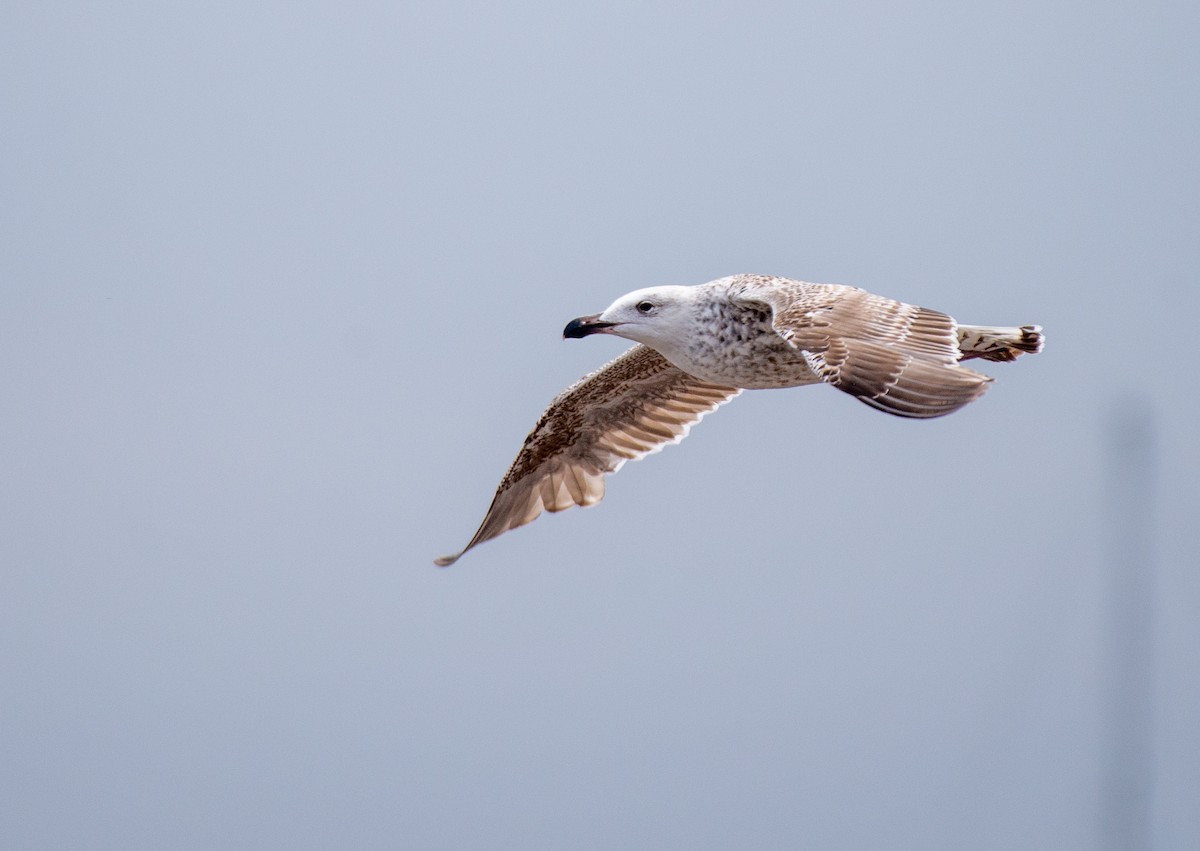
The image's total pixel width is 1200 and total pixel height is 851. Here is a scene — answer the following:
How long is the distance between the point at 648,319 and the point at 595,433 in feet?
5.10

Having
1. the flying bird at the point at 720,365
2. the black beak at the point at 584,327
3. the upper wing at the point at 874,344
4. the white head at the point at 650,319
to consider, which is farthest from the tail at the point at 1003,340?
the black beak at the point at 584,327

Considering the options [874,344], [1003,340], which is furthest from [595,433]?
[874,344]

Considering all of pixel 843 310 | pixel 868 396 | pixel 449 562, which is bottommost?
pixel 449 562

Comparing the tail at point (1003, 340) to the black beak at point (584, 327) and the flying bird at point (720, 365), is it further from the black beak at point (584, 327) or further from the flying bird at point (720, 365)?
the black beak at point (584, 327)

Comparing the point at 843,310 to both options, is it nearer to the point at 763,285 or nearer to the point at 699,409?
the point at 763,285

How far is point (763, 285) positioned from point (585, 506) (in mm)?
1968

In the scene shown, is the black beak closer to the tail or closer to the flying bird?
the flying bird

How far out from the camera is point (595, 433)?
28.9 feet

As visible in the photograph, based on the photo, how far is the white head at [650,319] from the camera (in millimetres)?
7328

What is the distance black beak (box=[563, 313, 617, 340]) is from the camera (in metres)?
7.36

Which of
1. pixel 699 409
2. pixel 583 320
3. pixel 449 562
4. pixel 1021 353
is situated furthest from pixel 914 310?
pixel 449 562

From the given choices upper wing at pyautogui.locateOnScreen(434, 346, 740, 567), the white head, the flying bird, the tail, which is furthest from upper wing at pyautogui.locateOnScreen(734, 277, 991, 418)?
upper wing at pyautogui.locateOnScreen(434, 346, 740, 567)

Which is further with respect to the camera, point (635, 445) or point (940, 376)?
point (635, 445)

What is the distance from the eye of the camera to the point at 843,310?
6.68 metres
